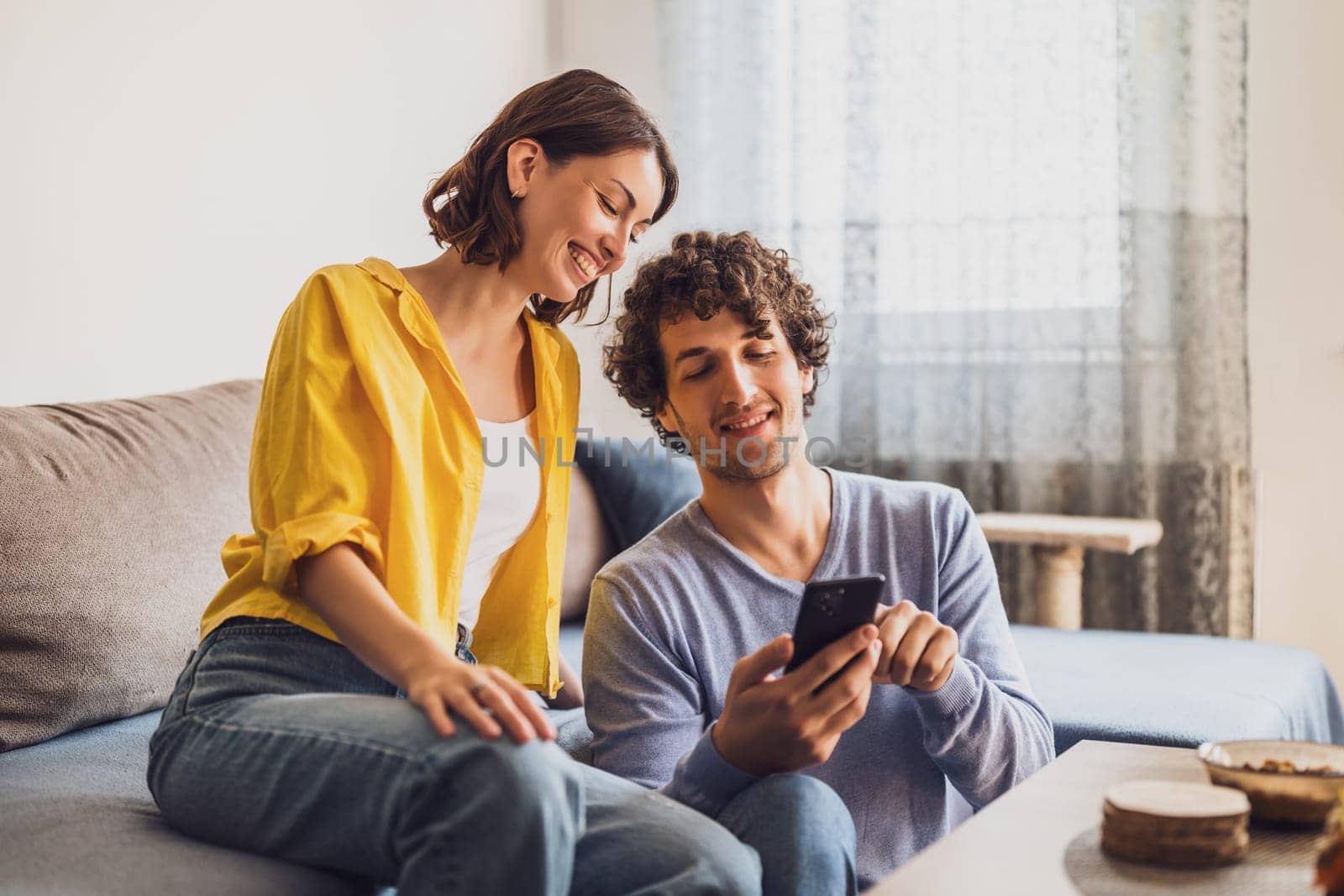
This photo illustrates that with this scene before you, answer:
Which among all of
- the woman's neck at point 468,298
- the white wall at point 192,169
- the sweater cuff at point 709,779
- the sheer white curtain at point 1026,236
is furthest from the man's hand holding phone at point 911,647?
the sheer white curtain at point 1026,236

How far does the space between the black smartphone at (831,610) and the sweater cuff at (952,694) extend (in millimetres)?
163

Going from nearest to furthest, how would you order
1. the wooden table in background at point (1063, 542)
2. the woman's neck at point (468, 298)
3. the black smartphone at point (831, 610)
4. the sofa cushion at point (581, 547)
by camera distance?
1. the black smartphone at point (831, 610)
2. the woman's neck at point (468, 298)
3. the sofa cushion at point (581, 547)
4. the wooden table in background at point (1063, 542)

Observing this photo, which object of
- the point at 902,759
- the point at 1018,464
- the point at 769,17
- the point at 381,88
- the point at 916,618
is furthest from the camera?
the point at 769,17

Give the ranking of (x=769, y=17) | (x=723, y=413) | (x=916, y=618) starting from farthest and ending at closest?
(x=769, y=17) < (x=723, y=413) < (x=916, y=618)

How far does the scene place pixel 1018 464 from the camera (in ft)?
9.56

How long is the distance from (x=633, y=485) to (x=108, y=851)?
1411 mm

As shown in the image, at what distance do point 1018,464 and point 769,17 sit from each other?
1.23m

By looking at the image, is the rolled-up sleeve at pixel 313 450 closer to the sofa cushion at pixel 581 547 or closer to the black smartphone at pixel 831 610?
the black smartphone at pixel 831 610

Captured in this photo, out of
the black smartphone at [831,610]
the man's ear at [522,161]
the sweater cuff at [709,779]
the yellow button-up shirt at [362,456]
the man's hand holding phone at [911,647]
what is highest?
the man's ear at [522,161]

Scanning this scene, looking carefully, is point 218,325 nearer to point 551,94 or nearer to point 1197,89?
point 551,94

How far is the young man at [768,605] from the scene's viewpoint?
1189 mm

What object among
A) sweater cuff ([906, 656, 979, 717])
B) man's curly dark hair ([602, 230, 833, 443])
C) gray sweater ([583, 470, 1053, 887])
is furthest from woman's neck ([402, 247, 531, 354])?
sweater cuff ([906, 656, 979, 717])

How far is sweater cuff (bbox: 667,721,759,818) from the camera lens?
1.17m

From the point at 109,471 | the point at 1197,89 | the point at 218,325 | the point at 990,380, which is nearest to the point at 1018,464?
the point at 990,380
